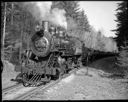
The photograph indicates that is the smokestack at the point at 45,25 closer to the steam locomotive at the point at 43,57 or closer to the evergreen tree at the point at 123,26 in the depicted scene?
the steam locomotive at the point at 43,57

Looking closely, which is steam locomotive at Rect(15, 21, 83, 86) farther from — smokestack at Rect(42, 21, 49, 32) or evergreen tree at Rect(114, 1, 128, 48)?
evergreen tree at Rect(114, 1, 128, 48)

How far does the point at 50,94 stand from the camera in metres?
9.44

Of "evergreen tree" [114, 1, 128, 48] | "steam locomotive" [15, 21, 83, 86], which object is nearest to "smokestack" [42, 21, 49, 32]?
"steam locomotive" [15, 21, 83, 86]

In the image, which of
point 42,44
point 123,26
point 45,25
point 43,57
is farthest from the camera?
point 123,26

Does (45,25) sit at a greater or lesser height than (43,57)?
greater

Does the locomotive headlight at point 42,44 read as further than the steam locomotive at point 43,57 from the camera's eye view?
Yes

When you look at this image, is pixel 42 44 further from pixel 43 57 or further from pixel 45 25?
pixel 45 25

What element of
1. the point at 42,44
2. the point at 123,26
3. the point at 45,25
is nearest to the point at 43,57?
the point at 42,44

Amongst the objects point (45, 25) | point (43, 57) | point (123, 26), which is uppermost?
point (123, 26)

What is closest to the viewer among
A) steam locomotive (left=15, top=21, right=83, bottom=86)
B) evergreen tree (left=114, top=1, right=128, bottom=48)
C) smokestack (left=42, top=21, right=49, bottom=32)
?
steam locomotive (left=15, top=21, right=83, bottom=86)

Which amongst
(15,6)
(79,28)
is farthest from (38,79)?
(79,28)

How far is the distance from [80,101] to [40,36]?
652cm

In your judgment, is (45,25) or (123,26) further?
(123,26)

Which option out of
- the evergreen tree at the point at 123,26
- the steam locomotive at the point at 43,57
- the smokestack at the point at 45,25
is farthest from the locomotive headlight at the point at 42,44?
the evergreen tree at the point at 123,26
